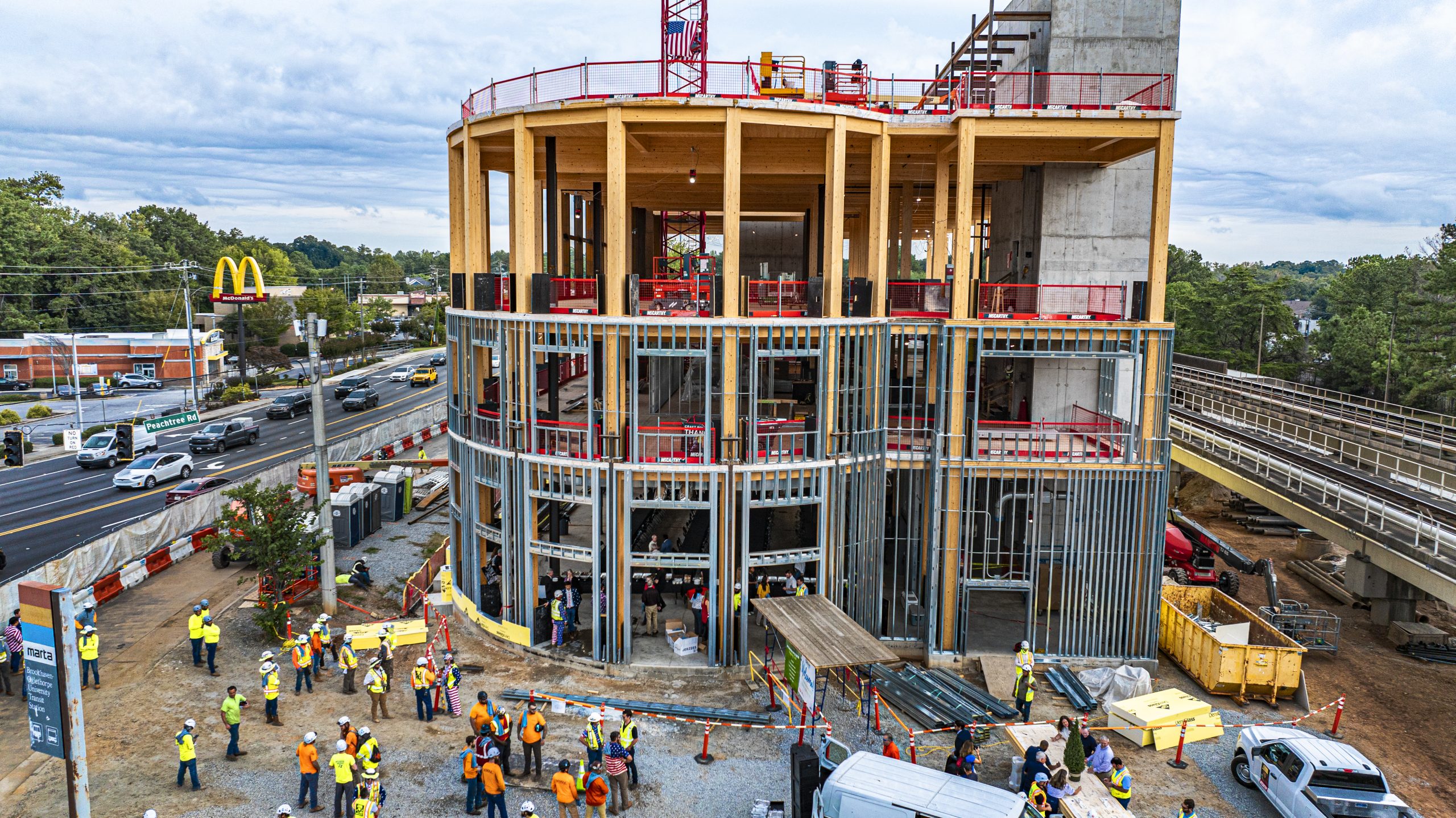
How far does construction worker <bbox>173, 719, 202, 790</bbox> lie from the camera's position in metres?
15.5

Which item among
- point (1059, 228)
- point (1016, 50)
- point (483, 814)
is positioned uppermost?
point (1016, 50)

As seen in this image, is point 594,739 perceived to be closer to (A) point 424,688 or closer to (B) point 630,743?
(B) point 630,743

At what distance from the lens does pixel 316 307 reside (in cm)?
10238

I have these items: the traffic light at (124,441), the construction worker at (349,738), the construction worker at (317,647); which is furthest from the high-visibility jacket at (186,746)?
the traffic light at (124,441)

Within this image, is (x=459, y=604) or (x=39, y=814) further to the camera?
(x=459, y=604)

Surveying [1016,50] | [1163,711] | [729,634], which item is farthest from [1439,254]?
[729,634]

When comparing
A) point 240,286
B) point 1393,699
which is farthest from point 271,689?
point 240,286

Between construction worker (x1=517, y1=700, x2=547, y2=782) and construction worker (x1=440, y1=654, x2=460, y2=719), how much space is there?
281 centimetres

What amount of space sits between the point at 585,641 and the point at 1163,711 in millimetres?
13351

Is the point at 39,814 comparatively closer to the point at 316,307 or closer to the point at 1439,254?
the point at 1439,254

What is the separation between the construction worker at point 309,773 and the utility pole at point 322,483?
32.7 feet

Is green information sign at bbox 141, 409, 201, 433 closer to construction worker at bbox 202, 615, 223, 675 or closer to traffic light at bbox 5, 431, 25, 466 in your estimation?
traffic light at bbox 5, 431, 25, 466

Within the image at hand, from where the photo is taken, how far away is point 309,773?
1510cm

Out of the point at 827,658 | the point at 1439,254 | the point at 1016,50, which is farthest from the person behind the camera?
the point at 1439,254
